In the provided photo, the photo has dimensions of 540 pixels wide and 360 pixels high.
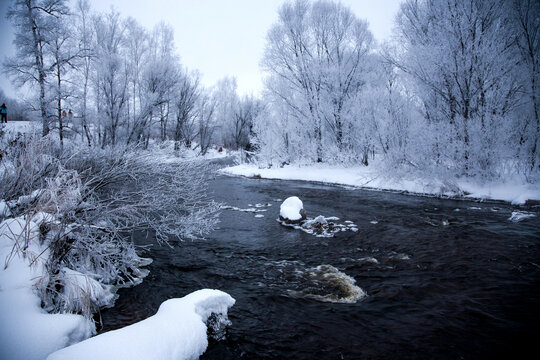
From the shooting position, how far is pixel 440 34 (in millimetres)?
12461

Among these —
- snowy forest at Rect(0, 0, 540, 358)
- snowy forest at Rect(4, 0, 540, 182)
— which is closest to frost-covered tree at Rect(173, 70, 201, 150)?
snowy forest at Rect(0, 0, 540, 358)

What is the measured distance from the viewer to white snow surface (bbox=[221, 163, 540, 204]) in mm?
10436

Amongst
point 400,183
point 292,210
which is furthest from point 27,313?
point 400,183

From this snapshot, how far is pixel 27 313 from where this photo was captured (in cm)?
279

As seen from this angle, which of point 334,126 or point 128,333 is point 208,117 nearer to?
point 334,126

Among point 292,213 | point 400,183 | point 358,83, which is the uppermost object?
point 358,83

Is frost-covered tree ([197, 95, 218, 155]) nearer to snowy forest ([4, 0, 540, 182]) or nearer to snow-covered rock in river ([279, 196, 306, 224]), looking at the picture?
snowy forest ([4, 0, 540, 182])

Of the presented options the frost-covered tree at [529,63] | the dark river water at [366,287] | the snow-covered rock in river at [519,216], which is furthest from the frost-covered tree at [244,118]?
the snow-covered rock in river at [519,216]

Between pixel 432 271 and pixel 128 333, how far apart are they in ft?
16.9

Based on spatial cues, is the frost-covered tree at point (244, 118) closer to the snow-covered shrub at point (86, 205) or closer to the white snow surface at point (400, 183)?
the white snow surface at point (400, 183)

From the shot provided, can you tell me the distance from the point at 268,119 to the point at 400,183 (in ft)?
48.5

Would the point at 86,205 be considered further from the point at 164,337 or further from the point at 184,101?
the point at 184,101

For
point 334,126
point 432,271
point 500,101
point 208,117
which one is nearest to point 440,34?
point 500,101

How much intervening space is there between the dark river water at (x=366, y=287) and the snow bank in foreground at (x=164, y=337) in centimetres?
34
